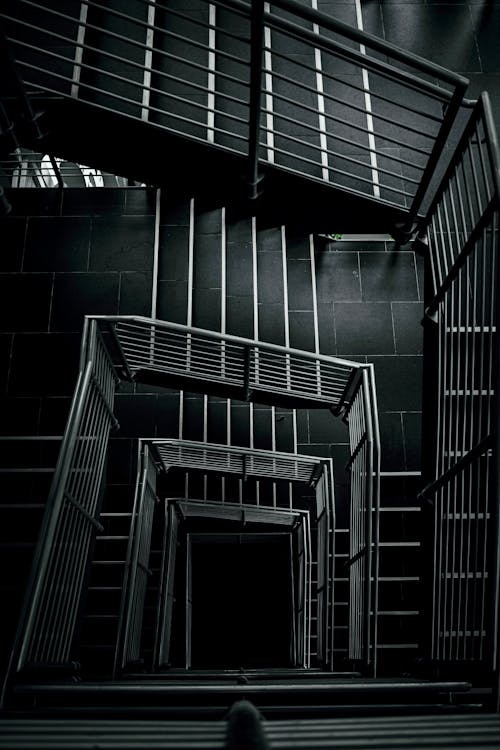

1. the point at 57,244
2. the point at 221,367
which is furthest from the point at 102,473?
the point at 57,244

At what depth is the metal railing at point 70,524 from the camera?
215cm

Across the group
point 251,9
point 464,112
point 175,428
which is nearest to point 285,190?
point 251,9

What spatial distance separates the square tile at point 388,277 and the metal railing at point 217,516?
2.04m

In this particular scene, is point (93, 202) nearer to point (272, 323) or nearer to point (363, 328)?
point (272, 323)

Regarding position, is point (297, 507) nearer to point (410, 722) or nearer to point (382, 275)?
A: point (382, 275)

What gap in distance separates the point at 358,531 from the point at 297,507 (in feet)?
7.48

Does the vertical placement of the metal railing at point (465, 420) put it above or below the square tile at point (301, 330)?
→ below

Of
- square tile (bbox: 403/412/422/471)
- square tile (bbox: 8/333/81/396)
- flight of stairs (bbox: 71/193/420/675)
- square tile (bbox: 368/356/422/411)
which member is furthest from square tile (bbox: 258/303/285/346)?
square tile (bbox: 8/333/81/396)

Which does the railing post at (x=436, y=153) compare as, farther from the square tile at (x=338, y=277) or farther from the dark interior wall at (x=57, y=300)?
the dark interior wall at (x=57, y=300)

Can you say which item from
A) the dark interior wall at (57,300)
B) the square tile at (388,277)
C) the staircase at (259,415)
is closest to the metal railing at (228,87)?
the staircase at (259,415)

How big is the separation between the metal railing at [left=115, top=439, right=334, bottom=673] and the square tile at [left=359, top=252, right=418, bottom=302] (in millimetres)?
2037

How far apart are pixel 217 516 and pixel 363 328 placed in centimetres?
230

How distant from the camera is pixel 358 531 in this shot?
3.74 metres

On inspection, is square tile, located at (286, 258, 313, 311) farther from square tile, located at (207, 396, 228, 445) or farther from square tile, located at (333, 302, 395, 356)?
square tile, located at (207, 396, 228, 445)
